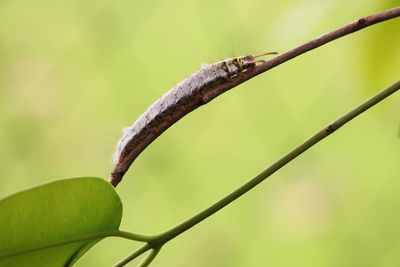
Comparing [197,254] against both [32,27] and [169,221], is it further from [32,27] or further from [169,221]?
[32,27]

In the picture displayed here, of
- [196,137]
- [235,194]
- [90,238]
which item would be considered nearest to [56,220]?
[90,238]

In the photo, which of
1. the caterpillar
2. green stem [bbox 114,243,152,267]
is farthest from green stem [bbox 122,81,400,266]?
the caterpillar

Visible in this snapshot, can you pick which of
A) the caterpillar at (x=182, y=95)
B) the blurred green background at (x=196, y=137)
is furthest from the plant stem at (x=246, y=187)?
the blurred green background at (x=196, y=137)

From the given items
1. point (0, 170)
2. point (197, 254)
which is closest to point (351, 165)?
point (197, 254)

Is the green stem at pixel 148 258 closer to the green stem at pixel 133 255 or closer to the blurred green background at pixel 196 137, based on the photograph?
the green stem at pixel 133 255

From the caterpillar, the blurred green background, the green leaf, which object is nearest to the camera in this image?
the green leaf

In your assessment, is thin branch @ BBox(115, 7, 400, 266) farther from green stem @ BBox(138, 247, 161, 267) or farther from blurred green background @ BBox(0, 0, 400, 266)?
blurred green background @ BBox(0, 0, 400, 266)
